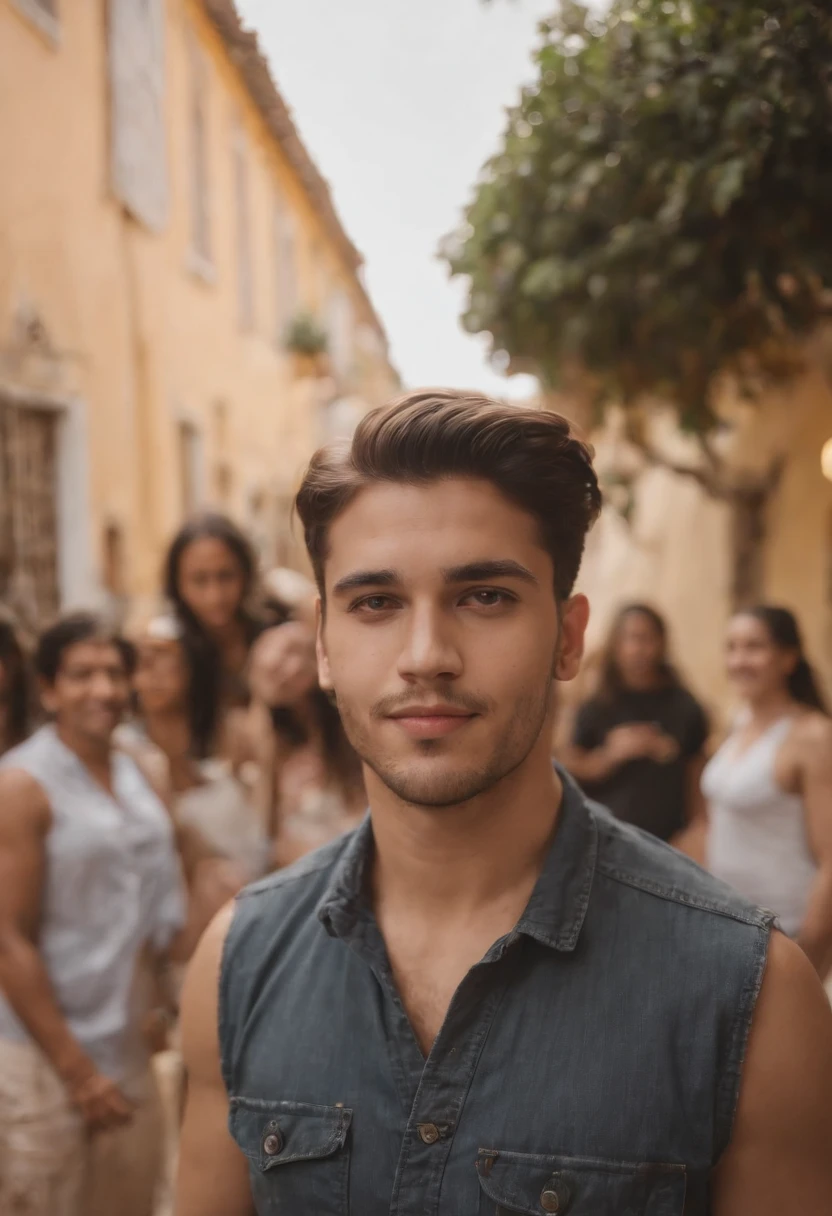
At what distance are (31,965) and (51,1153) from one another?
1.13 feet

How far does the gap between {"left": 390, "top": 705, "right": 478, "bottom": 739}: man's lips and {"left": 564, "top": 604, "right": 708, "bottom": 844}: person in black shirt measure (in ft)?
7.63

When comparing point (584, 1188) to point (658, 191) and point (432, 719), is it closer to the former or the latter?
point (432, 719)

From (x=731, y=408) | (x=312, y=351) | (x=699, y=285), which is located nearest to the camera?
(x=699, y=285)

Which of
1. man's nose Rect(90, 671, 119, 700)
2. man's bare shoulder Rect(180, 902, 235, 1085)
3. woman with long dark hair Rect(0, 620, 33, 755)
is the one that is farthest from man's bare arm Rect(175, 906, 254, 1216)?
woman with long dark hair Rect(0, 620, 33, 755)

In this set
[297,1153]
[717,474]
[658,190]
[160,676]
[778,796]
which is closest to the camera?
[297,1153]

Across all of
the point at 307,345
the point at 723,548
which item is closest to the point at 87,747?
the point at 307,345

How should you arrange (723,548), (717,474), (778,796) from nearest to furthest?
(778,796), (717,474), (723,548)

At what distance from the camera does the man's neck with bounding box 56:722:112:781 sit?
93.6 inches

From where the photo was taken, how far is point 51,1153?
210 cm

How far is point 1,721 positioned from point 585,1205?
5.59 feet

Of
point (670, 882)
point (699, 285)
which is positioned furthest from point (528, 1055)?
point (699, 285)

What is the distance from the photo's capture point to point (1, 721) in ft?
8.00

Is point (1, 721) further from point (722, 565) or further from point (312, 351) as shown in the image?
point (722, 565)

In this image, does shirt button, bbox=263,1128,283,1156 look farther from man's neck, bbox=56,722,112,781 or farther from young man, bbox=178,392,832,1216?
man's neck, bbox=56,722,112,781
